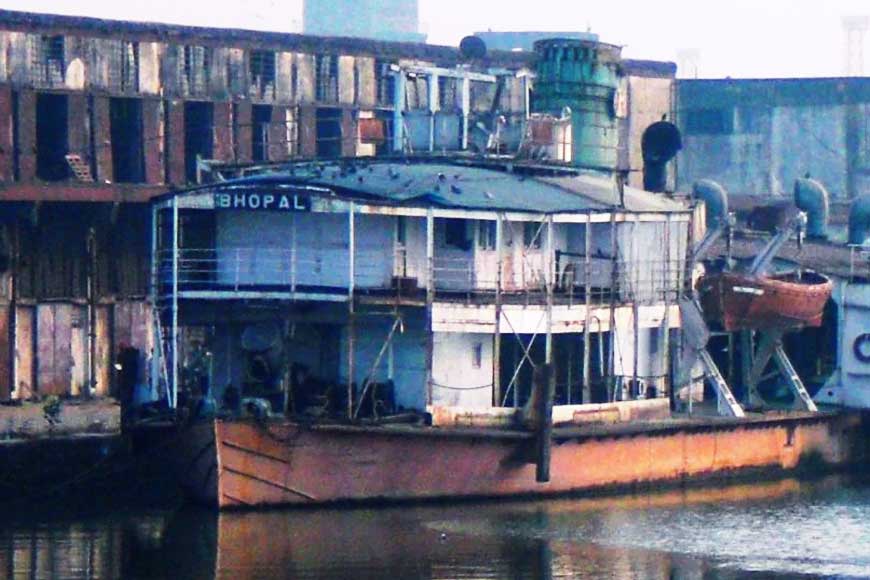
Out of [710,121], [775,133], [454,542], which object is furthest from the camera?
[710,121]

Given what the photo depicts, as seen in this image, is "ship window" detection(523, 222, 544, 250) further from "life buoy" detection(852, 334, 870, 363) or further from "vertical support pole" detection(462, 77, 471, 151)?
"life buoy" detection(852, 334, 870, 363)

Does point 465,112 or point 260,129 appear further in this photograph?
point 260,129

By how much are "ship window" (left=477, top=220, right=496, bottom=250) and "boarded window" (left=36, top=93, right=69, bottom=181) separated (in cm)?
1437

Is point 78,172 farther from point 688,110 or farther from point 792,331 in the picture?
point 688,110

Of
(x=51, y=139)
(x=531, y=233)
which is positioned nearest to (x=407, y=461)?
(x=531, y=233)

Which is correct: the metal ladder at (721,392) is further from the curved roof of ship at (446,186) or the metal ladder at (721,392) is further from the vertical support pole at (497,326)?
the vertical support pole at (497,326)

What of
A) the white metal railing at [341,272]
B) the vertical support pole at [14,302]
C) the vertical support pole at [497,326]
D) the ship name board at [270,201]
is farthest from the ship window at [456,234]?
the vertical support pole at [14,302]

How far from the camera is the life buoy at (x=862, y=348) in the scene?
4347cm

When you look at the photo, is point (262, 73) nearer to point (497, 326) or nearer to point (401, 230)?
point (401, 230)

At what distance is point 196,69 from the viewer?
51969 mm

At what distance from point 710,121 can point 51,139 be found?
26839 millimetres

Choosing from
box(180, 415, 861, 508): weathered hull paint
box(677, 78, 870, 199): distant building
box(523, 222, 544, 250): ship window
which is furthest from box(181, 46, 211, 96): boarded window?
box(677, 78, 870, 199): distant building

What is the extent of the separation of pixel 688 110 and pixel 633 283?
100ft

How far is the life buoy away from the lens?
43469mm
